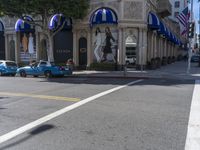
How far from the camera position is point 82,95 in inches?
489

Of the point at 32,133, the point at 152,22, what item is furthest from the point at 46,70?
the point at 32,133

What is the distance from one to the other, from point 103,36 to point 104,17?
2139 mm

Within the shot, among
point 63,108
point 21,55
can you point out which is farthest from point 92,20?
point 63,108

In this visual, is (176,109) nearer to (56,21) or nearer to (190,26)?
(190,26)

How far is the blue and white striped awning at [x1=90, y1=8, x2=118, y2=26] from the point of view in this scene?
2747 centimetres

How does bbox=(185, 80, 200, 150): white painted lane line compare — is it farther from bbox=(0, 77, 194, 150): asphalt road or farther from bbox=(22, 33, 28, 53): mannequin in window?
→ bbox=(22, 33, 28, 53): mannequin in window

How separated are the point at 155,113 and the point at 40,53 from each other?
25243mm

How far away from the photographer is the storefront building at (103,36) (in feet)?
91.3

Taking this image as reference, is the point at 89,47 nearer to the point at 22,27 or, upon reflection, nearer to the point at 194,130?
the point at 22,27

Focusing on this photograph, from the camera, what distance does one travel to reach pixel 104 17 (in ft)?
90.3

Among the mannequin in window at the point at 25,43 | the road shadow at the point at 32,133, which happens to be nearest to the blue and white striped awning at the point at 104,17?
the mannequin in window at the point at 25,43

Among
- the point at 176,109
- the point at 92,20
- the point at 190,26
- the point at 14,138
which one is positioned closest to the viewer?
the point at 14,138

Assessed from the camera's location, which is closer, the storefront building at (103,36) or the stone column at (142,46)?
the storefront building at (103,36)

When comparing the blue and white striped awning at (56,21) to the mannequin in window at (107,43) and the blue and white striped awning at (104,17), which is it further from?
the mannequin in window at (107,43)
